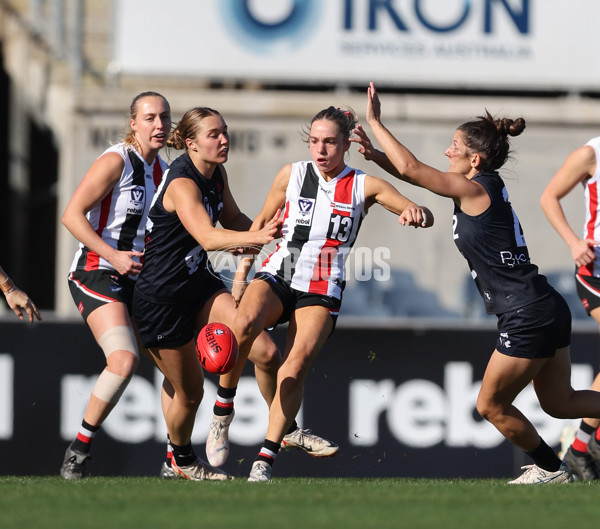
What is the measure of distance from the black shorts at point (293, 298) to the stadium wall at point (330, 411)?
1911mm

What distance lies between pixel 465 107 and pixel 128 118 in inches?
266

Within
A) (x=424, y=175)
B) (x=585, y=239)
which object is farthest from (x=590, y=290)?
(x=424, y=175)

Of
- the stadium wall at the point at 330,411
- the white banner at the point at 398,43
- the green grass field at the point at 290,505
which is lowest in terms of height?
the stadium wall at the point at 330,411

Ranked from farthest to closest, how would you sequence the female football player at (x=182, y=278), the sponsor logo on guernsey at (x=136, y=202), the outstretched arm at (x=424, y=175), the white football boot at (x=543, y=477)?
the sponsor logo on guernsey at (x=136, y=202)
the female football player at (x=182, y=278)
the white football boot at (x=543, y=477)
the outstretched arm at (x=424, y=175)

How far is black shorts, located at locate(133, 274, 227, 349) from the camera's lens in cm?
626

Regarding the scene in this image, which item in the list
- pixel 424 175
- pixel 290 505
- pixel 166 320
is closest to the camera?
pixel 290 505

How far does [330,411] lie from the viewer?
26.2ft

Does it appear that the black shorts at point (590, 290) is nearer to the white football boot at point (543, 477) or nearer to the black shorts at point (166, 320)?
the white football boot at point (543, 477)

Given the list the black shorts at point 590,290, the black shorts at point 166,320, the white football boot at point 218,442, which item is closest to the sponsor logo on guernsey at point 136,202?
the black shorts at point 166,320

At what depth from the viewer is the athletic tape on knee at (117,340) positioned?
20.1 feet

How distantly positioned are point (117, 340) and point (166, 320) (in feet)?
1.05

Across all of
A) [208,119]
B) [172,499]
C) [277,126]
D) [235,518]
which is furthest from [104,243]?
[277,126]

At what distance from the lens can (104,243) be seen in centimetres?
607

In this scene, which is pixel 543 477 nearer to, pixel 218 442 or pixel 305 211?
pixel 218 442
